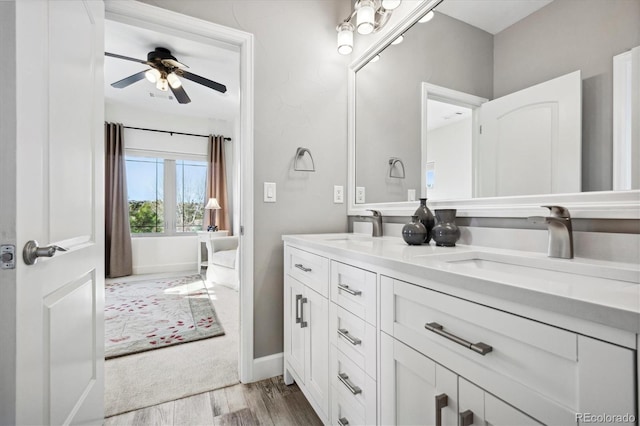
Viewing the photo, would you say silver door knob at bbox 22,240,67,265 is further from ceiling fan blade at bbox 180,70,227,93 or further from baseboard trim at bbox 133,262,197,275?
baseboard trim at bbox 133,262,197,275

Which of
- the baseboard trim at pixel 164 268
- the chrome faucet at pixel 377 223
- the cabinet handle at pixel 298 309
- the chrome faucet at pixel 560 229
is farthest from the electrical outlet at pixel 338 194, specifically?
the baseboard trim at pixel 164 268

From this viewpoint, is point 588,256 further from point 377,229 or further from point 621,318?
point 377,229

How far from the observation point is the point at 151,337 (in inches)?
89.7

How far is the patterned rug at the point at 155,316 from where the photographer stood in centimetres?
Result: 221

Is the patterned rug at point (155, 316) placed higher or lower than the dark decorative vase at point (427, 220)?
lower

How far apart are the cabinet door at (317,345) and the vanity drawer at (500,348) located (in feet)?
1.61

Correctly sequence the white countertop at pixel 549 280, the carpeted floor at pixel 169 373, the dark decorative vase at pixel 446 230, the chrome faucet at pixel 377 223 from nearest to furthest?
the white countertop at pixel 549 280 < the dark decorative vase at pixel 446 230 < the carpeted floor at pixel 169 373 < the chrome faucet at pixel 377 223

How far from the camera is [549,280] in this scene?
23.8 inches

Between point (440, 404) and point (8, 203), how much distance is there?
3.90ft

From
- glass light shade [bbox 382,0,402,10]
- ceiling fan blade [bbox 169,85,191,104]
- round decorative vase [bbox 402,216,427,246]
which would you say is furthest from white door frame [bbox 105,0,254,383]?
ceiling fan blade [bbox 169,85,191,104]

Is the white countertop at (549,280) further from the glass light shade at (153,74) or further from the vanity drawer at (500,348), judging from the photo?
the glass light shade at (153,74)

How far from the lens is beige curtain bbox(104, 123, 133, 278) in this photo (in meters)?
4.25

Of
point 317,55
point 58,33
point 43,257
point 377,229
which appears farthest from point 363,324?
point 317,55

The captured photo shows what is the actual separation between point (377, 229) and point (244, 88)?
3.80ft
